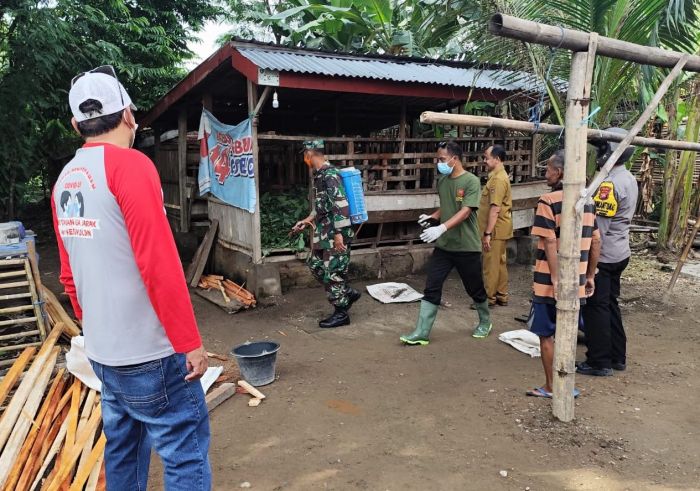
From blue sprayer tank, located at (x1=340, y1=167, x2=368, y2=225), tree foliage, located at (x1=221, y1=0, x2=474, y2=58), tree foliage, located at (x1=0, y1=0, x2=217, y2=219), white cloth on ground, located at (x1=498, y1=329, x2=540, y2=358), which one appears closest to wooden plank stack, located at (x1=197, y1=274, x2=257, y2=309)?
blue sprayer tank, located at (x1=340, y1=167, x2=368, y2=225)

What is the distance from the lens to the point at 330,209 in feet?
19.0

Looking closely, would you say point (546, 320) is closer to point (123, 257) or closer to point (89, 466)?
point (123, 257)

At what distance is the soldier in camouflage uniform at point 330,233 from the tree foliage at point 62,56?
7.07 m

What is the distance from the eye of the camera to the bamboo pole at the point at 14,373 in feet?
12.9

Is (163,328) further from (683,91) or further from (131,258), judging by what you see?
(683,91)

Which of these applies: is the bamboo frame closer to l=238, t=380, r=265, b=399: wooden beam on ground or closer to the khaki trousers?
l=238, t=380, r=265, b=399: wooden beam on ground

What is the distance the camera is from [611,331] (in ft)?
15.1

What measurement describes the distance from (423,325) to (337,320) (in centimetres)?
119

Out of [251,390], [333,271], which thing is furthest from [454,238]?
[251,390]

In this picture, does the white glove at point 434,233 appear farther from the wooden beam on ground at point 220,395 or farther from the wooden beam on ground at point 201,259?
the wooden beam on ground at point 201,259

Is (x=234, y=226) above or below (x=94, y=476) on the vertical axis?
above

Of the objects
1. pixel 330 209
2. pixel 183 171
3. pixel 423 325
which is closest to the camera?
pixel 423 325

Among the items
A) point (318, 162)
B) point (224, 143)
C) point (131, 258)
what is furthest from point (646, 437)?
point (224, 143)

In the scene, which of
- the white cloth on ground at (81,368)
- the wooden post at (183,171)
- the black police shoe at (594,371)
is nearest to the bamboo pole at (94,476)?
the white cloth on ground at (81,368)
